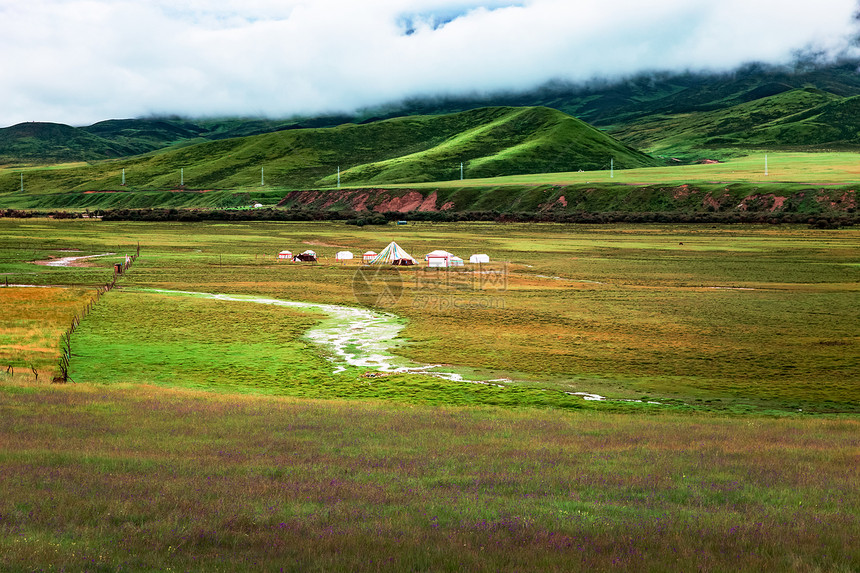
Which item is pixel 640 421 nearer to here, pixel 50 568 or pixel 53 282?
pixel 50 568

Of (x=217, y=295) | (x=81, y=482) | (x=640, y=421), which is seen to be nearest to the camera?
(x=81, y=482)

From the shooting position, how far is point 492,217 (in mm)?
161000

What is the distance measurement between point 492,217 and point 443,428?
143 metres

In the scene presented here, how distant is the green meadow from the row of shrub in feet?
212

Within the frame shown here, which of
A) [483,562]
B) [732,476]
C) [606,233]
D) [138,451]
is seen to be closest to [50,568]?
[483,562]

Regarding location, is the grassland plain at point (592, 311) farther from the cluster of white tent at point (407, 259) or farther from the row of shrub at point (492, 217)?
the row of shrub at point (492, 217)

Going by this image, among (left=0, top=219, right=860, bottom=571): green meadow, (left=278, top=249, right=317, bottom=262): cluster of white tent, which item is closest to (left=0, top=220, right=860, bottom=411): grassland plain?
(left=0, top=219, right=860, bottom=571): green meadow

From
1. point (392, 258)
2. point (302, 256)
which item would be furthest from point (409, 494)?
point (302, 256)

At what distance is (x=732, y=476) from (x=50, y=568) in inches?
464

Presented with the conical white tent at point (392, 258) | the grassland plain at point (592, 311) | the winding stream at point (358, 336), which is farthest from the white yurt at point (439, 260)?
the winding stream at point (358, 336)

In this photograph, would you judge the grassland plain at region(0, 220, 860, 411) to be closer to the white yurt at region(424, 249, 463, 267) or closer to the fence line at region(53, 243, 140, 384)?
the fence line at region(53, 243, 140, 384)

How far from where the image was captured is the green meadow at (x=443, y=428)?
933cm

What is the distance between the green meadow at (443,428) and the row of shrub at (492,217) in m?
64.5

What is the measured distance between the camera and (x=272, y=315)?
47.2 m
